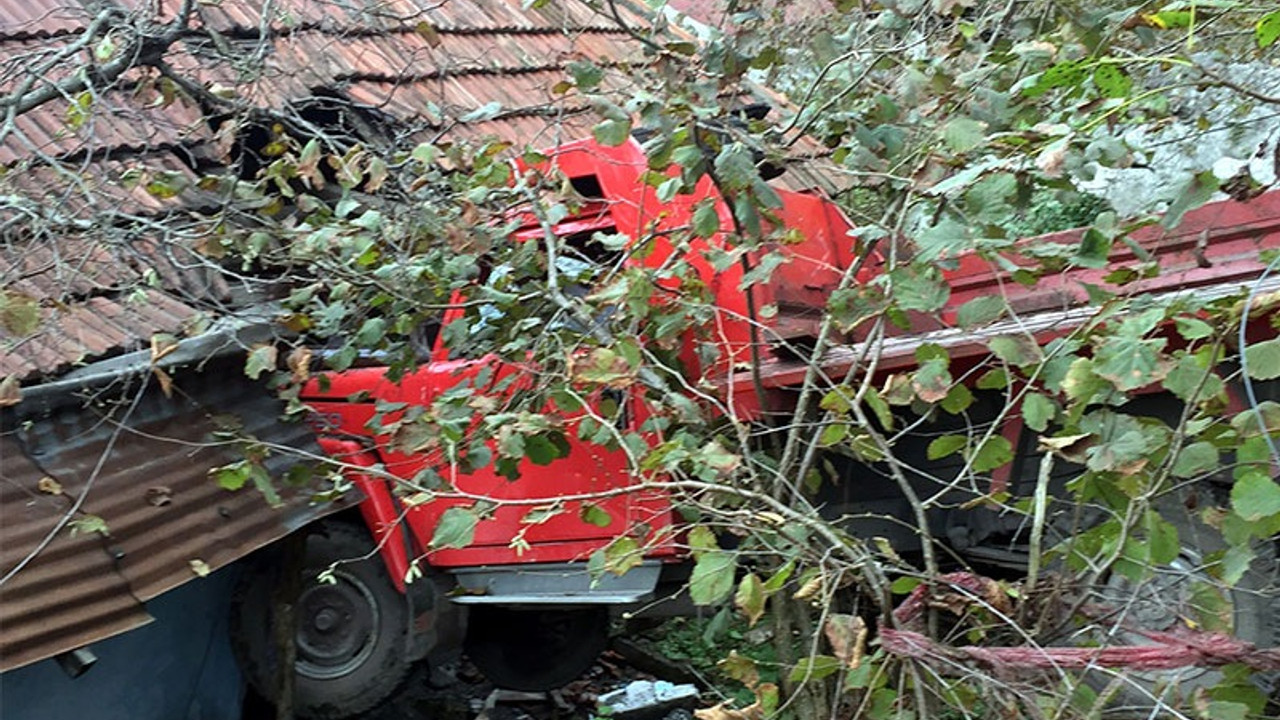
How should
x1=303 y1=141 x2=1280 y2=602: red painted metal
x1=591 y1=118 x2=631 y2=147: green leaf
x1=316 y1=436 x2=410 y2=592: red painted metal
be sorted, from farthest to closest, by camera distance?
x1=316 y1=436 x2=410 y2=592: red painted metal → x1=303 y1=141 x2=1280 y2=602: red painted metal → x1=591 y1=118 x2=631 y2=147: green leaf

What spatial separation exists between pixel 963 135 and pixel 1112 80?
42 cm

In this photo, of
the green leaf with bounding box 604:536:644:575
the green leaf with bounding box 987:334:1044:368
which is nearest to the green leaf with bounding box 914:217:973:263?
the green leaf with bounding box 987:334:1044:368

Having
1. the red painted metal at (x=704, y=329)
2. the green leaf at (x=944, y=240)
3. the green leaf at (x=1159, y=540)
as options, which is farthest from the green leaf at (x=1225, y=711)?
the red painted metal at (x=704, y=329)

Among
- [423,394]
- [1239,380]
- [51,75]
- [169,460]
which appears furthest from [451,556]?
[1239,380]

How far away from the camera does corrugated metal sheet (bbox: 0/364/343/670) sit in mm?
3764

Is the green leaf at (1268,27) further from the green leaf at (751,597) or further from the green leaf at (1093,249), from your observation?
the green leaf at (751,597)

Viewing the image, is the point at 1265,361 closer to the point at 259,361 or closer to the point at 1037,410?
the point at 1037,410

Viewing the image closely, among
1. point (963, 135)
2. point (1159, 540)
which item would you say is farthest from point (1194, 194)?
point (1159, 540)

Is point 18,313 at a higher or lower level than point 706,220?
higher

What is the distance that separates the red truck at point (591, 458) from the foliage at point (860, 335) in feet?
0.16

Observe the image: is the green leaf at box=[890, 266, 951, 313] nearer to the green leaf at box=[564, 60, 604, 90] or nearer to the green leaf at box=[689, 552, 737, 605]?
the green leaf at box=[689, 552, 737, 605]

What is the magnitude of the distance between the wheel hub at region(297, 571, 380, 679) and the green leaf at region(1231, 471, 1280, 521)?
13.7ft

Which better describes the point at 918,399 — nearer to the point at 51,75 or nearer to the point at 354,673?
the point at 354,673

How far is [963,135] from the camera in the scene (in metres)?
3.14
